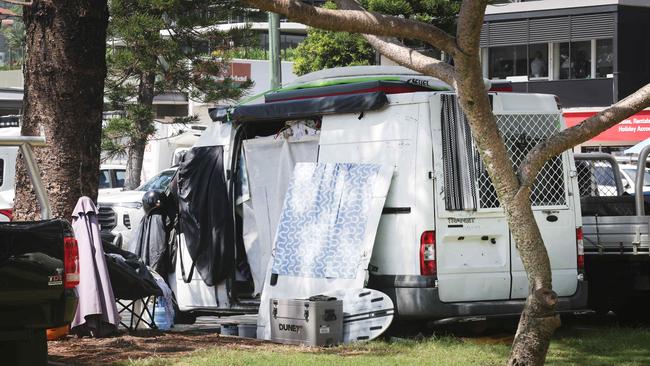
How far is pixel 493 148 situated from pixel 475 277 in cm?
267

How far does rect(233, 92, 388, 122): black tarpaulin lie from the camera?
9.95m

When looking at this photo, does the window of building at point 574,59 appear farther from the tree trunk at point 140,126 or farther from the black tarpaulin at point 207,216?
the black tarpaulin at point 207,216

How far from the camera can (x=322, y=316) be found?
9625 millimetres

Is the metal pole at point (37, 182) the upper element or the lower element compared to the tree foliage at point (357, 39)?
lower

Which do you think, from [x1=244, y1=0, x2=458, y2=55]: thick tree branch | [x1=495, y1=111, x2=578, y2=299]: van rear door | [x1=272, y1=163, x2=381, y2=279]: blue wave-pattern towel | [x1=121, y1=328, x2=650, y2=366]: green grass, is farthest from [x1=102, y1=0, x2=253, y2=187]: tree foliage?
[x1=244, y1=0, x2=458, y2=55]: thick tree branch

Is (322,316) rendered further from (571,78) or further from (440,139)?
(571,78)

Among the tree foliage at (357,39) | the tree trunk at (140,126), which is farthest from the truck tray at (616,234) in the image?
the tree trunk at (140,126)

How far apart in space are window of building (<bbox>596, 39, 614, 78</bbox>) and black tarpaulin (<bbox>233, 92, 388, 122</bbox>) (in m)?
31.4

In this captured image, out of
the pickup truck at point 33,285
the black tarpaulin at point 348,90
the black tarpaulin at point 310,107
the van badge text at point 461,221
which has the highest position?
the black tarpaulin at point 348,90

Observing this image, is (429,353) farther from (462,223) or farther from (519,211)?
(519,211)

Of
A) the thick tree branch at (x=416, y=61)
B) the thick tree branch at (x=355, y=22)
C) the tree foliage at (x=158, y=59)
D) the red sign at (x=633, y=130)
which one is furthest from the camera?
the red sign at (x=633, y=130)

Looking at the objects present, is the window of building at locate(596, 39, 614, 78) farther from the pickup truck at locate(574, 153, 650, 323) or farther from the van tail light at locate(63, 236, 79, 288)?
the van tail light at locate(63, 236, 79, 288)

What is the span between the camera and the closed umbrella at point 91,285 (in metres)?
9.80

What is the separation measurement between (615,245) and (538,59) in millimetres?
32283
